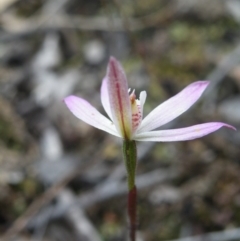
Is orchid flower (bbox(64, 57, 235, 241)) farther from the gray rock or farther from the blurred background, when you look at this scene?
the gray rock

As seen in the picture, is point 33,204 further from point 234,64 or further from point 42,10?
point 42,10

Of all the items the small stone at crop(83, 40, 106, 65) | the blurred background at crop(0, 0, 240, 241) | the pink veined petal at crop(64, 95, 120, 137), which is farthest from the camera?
the small stone at crop(83, 40, 106, 65)

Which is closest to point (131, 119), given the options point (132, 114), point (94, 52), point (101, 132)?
point (132, 114)

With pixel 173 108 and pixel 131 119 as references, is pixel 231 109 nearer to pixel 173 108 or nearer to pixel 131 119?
pixel 173 108

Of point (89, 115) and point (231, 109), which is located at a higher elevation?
point (89, 115)

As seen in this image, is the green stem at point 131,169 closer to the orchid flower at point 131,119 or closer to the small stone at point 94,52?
the orchid flower at point 131,119

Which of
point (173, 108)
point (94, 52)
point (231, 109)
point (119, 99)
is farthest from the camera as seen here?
point (94, 52)

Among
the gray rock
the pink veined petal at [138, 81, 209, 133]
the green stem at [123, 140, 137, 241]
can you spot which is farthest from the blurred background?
the pink veined petal at [138, 81, 209, 133]

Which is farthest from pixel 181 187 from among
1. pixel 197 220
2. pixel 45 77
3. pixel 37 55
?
pixel 37 55
